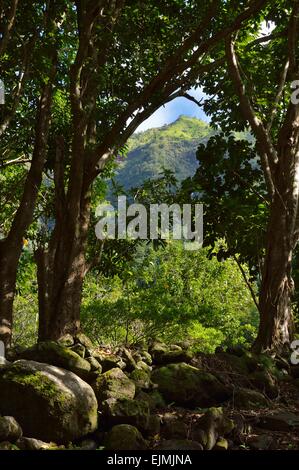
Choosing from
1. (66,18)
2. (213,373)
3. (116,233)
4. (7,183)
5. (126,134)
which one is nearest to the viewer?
(213,373)

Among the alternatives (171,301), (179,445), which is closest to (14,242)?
(179,445)

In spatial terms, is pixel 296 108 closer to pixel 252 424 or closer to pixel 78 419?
pixel 252 424

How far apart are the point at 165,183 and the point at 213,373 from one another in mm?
6068

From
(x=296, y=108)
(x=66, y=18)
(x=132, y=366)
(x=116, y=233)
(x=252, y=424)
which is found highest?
(x=66, y=18)

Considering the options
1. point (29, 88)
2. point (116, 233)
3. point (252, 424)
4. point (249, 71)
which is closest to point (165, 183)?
point (116, 233)

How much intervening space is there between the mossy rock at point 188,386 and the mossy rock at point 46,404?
1363 mm

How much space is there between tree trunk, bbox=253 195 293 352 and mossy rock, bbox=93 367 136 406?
3726mm

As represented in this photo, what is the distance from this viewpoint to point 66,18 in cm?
1055

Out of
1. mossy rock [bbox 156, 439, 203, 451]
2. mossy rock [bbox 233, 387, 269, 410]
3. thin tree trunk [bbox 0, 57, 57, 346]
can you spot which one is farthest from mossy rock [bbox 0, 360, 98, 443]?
thin tree trunk [bbox 0, 57, 57, 346]

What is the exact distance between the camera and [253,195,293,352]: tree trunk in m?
8.82

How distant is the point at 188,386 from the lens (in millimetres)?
6207

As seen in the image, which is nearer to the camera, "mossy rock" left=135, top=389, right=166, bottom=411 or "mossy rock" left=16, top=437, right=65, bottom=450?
"mossy rock" left=16, top=437, right=65, bottom=450

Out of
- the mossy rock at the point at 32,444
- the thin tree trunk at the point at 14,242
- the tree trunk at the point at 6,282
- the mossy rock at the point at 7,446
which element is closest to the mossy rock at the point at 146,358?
the mossy rock at the point at 32,444

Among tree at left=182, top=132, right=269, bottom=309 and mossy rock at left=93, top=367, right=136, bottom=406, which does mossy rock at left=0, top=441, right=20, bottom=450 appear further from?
tree at left=182, top=132, right=269, bottom=309
